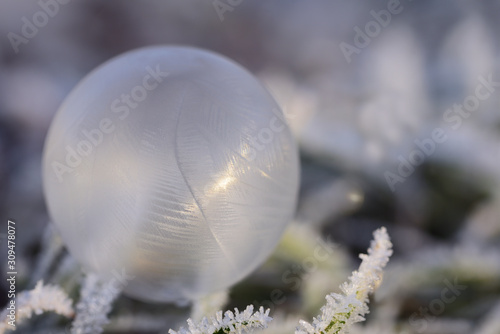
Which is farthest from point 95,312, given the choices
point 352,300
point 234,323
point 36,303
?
point 352,300

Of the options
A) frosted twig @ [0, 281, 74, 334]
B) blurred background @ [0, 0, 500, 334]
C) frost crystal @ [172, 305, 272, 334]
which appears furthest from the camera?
blurred background @ [0, 0, 500, 334]

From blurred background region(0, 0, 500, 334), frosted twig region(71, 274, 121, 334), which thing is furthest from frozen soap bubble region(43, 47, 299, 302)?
blurred background region(0, 0, 500, 334)

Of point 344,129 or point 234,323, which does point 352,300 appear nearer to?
point 234,323

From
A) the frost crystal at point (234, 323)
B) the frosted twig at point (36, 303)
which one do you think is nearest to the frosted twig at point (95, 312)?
the frosted twig at point (36, 303)

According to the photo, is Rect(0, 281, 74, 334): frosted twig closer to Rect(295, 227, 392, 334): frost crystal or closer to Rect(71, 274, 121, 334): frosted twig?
Rect(71, 274, 121, 334): frosted twig

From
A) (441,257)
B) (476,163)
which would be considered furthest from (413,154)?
(441,257)
